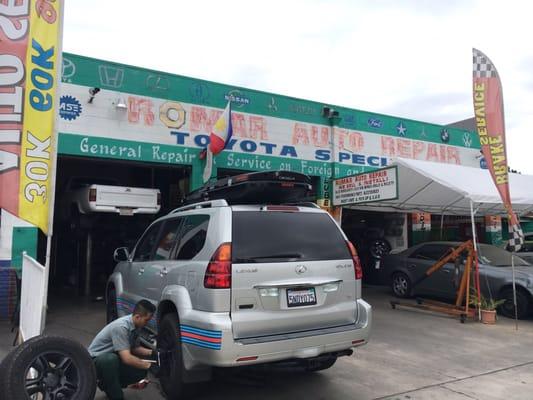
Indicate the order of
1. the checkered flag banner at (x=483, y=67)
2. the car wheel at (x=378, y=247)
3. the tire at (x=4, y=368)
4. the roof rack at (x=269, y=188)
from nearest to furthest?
the tire at (x=4, y=368) → the roof rack at (x=269, y=188) → the checkered flag banner at (x=483, y=67) → the car wheel at (x=378, y=247)

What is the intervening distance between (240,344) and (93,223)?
354 inches


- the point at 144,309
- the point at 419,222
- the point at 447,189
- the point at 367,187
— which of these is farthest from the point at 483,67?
the point at 144,309

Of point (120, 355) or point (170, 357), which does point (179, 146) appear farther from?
point (120, 355)

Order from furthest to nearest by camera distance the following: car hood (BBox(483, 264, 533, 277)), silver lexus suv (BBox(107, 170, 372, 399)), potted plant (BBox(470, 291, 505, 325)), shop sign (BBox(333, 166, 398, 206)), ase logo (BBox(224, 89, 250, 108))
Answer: ase logo (BBox(224, 89, 250, 108))
shop sign (BBox(333, 166, 398, 206))
car hood (BBox(483, 264, 533, 277))
potted plant (BBox(470, 291, 505, 325))
silver lexus suv (BBox(107, 170, 372, 399))

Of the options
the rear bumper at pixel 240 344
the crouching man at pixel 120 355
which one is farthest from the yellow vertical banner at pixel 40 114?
the rear bumper at pixel 240 344

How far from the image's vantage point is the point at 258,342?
388 centimetres

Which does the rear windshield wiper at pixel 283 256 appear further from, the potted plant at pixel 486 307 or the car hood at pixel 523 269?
the car hood at pixel 523 269

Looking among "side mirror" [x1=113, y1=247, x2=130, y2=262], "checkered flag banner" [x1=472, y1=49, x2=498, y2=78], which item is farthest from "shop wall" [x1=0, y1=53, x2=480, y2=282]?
"checkered flag banner" [x1=472, y1=49, x2=498, y2=78]

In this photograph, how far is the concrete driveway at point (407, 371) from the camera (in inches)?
183

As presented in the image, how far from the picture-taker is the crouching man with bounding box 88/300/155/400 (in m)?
4.00

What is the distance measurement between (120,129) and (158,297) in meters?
5.64

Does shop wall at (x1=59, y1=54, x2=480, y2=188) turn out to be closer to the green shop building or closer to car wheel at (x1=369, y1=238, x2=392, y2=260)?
the green shop building

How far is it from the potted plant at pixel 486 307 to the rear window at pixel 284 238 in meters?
5.35

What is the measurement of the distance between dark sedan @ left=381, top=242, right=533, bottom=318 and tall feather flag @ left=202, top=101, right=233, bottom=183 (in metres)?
5.59
